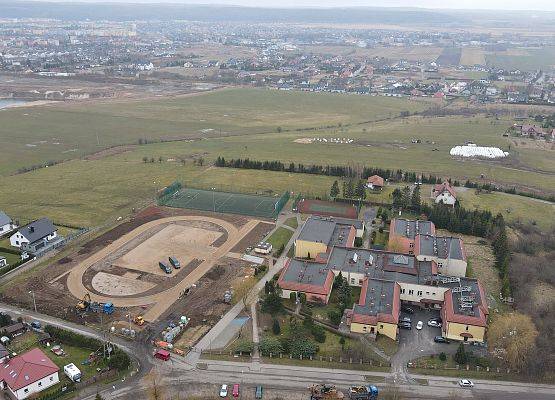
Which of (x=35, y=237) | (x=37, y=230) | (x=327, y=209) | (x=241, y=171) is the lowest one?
(x=241, y=171)

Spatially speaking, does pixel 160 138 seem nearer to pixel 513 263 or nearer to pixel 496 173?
pixel 496 173

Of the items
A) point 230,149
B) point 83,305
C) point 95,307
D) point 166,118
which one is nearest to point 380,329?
point 95,307

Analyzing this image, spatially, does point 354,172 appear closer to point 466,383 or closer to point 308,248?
point 308,248

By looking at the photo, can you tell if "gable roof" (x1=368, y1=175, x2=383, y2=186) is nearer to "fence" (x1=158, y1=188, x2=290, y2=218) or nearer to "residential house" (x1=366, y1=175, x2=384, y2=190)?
"residential house" (x1=366, y1=175, x2=384, y2=190)

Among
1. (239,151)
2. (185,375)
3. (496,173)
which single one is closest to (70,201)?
(239,151)

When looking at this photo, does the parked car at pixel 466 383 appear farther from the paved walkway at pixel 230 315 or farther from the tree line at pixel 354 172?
the tree line at pixel 354 172

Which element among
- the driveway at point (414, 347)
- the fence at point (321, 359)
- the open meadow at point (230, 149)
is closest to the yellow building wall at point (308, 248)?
the driveway at point (414, 347)
